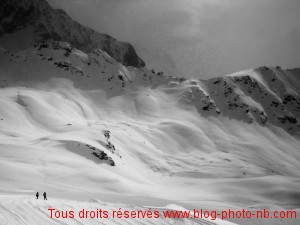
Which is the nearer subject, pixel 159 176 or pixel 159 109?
pixel 159 176

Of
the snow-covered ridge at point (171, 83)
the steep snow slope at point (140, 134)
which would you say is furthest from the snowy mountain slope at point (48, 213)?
the snow-covered ridge at point (171, 83)

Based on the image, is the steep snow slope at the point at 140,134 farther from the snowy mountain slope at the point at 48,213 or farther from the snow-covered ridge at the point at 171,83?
the snowy mountain slope at the point at 48,213

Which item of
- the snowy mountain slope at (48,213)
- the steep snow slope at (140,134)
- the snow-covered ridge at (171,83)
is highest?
the snow-covered ridge at (171,83)

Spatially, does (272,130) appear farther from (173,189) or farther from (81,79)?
(173,189)

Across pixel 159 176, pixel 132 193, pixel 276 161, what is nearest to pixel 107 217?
pixel 132 193

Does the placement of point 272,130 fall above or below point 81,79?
below

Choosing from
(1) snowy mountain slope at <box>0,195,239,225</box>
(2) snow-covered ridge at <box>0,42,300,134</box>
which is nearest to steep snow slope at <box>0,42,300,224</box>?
(2) snow-covered ridge at <box>0,42,300,134</box>

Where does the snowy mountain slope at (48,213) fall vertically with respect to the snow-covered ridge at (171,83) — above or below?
below

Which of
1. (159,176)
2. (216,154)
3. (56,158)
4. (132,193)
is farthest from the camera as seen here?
(216,154)
